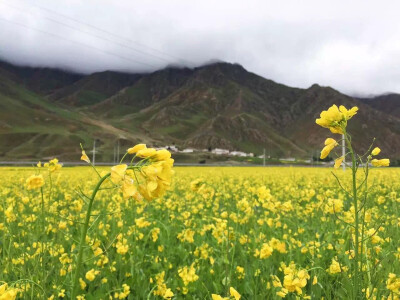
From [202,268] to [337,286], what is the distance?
4.67ft

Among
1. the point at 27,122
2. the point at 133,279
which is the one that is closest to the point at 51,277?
the point at 133,279

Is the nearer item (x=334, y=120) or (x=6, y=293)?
(x=6, y=293)

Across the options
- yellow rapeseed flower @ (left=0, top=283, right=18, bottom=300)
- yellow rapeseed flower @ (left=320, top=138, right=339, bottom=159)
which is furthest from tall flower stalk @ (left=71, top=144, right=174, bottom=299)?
yellow rapeseed flower @ (left=320, top=138, right=339, bottom=159)

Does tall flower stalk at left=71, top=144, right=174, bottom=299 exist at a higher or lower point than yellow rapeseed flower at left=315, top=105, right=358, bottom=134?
lower

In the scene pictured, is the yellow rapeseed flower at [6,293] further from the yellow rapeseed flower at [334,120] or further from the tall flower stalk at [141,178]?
the yellow rapeseed flower at [334,120]

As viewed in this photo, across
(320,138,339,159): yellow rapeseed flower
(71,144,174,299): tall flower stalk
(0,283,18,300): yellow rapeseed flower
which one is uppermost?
(320,138,339,159): yellow rapeseed flower

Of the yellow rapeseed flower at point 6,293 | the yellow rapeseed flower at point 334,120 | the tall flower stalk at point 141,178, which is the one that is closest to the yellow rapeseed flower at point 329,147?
the yellow rapeseed flower at point 334,120

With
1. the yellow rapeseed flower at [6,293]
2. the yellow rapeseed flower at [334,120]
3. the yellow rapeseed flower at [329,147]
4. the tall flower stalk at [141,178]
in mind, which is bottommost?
the yellow rapeseed flower at [6,293]

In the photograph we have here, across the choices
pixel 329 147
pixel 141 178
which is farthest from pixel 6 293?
pixel 329 147

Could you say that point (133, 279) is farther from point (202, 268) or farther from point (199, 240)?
point (199, 240)

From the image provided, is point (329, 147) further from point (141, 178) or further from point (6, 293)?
point (6, 293)

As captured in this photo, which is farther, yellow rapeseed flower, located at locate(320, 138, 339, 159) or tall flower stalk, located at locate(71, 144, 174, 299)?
yellow rapeseed flower, located at locate(320, 138, 339, 159)

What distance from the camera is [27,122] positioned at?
548ft

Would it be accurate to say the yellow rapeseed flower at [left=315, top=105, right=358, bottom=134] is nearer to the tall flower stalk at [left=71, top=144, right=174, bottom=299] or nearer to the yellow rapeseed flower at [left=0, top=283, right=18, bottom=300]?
the tall flower stalk at [left=71, top=144, right=174, bottom=299]
